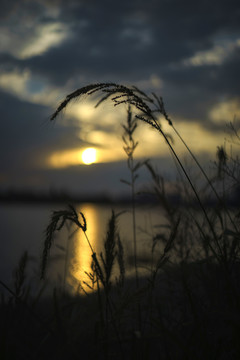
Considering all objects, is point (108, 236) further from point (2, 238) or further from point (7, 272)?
point (2, 238)

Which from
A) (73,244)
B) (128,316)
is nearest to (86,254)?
(128,316)

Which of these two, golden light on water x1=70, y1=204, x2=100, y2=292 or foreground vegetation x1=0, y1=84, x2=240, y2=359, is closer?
foreground vegetation x1=0, y1=84, x2=240, y2=359

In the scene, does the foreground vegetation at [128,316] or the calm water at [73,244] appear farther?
the calm water at [73,244]

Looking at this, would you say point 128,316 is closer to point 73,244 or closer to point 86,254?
point 86,254

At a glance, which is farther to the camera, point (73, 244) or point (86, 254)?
point (73, 244)

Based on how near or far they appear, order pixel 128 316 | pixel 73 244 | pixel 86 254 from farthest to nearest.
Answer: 1. pixel 73 244
2. pixel 86 254
3. pixel 128 316

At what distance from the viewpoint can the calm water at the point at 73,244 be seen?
2.13m

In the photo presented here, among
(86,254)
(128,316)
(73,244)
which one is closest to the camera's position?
(128,316)

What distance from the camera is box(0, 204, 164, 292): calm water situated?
2.13 m

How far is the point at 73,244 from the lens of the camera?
5.14 m

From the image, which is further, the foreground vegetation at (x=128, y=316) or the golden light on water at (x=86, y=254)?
the golden light on water at (x=86, y=254)

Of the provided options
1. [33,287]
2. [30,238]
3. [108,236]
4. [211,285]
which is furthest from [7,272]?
[108,236]

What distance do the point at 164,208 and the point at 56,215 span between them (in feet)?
6.74

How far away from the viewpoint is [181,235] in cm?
337
